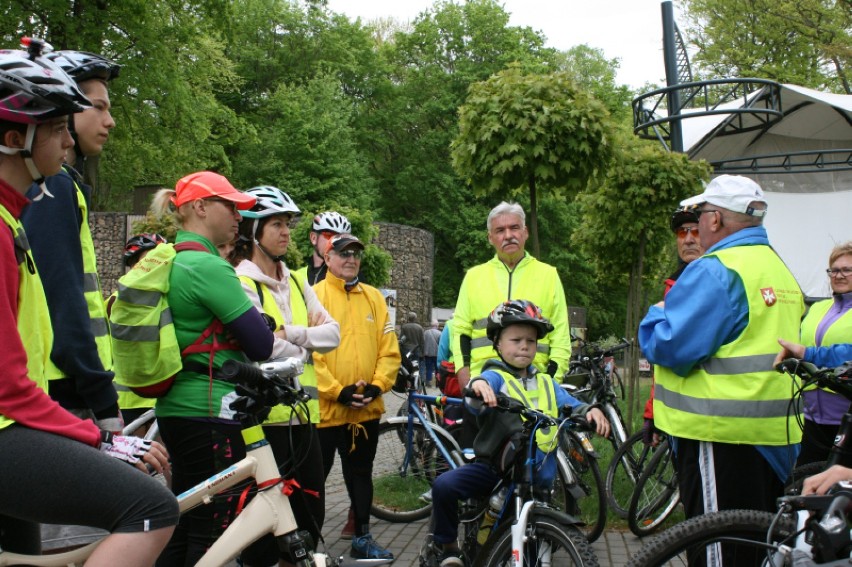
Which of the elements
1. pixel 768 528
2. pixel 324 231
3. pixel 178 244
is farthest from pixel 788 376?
pixel 324 231

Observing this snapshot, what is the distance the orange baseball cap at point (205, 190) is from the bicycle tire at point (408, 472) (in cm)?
329

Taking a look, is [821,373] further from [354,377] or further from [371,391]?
[354,377]

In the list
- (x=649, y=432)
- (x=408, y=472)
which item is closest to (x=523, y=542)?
(x=649, y=432)

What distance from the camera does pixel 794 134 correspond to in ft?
64.3

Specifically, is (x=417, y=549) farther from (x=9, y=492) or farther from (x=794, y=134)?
(x=794, y=134)

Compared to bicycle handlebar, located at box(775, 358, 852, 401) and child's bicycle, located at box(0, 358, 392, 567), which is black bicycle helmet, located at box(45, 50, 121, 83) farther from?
bicycle handlebar, located at box(775, 358, 852, 401)

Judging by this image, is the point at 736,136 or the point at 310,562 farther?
the point at 736,136

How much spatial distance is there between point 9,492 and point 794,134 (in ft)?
66.2

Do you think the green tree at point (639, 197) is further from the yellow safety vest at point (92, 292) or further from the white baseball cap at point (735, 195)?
the yellow safety vest at point (92, 292)

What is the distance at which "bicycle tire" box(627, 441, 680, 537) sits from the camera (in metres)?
6.45

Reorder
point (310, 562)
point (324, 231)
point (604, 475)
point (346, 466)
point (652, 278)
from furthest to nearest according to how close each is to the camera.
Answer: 1. point (652, 278)
2. point (604, 475)
3. point (324, 231)
4. point (346, 466)
5. point (310, 562)

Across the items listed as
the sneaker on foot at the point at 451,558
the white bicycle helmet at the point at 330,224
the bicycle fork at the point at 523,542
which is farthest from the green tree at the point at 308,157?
the bicycle fork at the point at 523,542

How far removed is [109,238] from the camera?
81.9ft

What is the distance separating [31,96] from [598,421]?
2.68 meters
